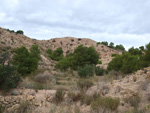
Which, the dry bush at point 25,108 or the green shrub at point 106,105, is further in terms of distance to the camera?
the dry bush at point 25,108

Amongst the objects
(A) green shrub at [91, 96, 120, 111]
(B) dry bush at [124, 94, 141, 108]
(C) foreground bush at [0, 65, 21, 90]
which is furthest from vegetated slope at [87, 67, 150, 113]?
(C) foreground bush at [0, 65, 21, 90]

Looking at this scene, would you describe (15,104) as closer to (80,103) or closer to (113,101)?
(80,103)

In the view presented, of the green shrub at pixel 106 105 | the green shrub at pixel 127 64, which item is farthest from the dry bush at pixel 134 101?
the green shrub at pixel 127 64

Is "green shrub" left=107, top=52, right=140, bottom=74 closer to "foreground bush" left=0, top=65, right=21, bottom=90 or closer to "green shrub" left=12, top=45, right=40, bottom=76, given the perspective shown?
"green shrub" left=12, top=45, right=40, bottom=76

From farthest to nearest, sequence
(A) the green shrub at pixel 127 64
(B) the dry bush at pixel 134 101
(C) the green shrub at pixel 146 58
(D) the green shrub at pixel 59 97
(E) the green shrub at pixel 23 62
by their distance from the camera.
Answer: (E) the green shrub at pixel 23 62, (A) the green shrub at pixel 127 64, (C) the green shrub at pixel 146 58, (D) the green shrub at pixel 59 97, (B) the dry bush at pixel 134 101

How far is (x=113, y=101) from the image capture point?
6180mm

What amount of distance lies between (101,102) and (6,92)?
5259mm

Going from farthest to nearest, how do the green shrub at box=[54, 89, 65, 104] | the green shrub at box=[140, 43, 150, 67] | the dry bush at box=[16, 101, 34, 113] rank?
the green shrub at box=[140, 43, 150, 67] → the green shrub at box=[54, 89, 65, 104] → the dry bush at box=[16, 101, 34, 113]

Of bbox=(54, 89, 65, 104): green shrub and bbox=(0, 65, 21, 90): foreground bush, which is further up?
bbox=(0, 65, 21, 90): foreground bush

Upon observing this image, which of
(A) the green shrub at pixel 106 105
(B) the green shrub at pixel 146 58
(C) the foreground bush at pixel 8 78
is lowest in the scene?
(A) the green shrub at pixel 106 105

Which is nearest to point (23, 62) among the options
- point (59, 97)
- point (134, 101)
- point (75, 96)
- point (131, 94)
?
point (59, 97)

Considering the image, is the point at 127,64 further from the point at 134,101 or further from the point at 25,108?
the point at 25,108

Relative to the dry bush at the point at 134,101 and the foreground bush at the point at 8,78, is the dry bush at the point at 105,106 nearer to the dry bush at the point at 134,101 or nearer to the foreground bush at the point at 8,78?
the dry bush at the point at 134,101

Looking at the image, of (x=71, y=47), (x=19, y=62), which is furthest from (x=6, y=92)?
(x=71, y=47)
